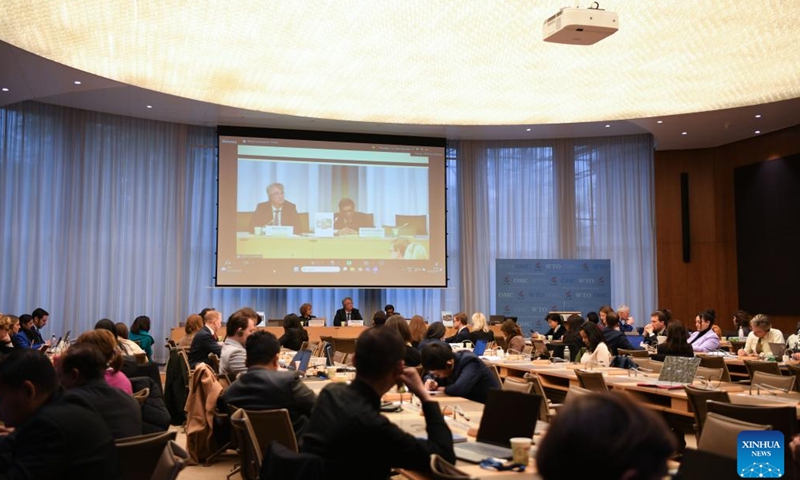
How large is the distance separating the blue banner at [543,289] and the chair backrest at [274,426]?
463 inches

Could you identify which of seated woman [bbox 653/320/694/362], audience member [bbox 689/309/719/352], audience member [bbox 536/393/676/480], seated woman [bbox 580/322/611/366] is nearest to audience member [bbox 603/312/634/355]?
seated woman [bbox 580/322/611/366]

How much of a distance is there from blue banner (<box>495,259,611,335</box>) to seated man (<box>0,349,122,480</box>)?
13053 millimetres

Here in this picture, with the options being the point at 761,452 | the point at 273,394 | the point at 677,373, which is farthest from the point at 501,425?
the point at 677,373

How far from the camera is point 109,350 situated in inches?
160

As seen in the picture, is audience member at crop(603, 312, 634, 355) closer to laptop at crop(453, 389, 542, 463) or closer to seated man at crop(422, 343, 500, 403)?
seated man at crop(422, 343, 500, 403)

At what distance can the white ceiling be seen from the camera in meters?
9.68

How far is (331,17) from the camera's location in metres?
6.62

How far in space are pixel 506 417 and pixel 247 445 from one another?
48.4 inches

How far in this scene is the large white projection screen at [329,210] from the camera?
46.8ft

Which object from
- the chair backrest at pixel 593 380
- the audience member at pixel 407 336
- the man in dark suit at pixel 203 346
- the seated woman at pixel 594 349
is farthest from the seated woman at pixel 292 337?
the chair backrest at pixel 593 380

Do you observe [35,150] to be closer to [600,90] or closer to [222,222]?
[222,222]

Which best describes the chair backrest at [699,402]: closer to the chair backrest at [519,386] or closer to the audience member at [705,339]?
the chair backrest at [519,386]

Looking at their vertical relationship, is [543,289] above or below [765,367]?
above

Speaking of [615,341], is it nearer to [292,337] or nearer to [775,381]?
[775,381]
